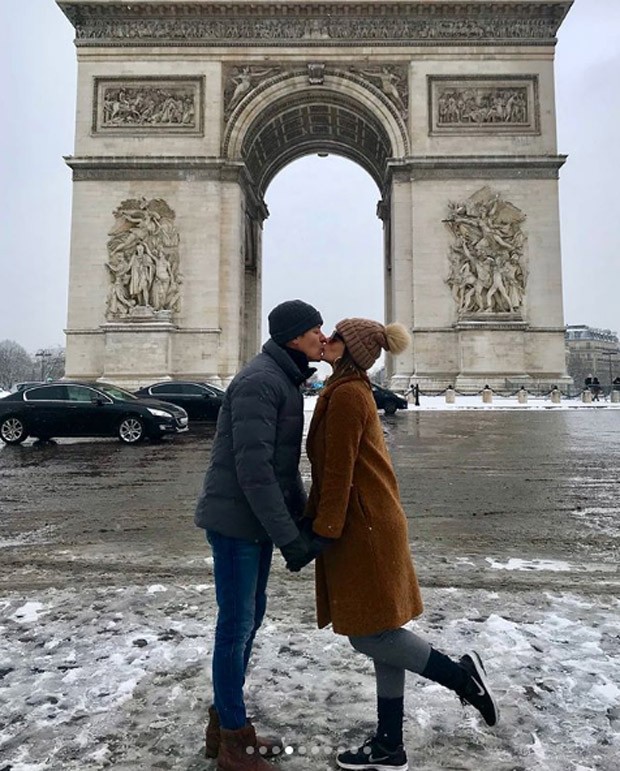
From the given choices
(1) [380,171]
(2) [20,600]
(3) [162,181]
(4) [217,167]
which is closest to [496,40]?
(1) [380,171]

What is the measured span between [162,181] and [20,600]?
913 inches

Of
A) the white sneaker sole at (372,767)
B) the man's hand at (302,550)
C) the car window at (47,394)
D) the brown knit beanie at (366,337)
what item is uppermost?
the car window at (47,394)

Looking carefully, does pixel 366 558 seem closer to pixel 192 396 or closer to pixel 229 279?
pixel 192 396

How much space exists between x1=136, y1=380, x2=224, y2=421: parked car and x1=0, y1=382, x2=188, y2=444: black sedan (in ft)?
14.3

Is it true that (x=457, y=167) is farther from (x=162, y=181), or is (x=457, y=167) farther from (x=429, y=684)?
(x=429, y=684)

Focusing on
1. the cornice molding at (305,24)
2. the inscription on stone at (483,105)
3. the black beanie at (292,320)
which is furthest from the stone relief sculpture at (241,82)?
the black beanie at (292,320)

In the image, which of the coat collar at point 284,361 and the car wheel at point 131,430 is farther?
the car wheel at point 131,430

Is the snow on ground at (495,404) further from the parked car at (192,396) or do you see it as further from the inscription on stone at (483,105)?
the inscription on stone at (483,105)

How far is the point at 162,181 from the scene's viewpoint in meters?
24.5

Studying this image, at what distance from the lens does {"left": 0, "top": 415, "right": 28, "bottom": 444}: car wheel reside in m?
12.3

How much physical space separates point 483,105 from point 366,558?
26222 mm

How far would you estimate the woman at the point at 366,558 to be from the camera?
6.86 ft

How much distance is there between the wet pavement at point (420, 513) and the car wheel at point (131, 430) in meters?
0.91

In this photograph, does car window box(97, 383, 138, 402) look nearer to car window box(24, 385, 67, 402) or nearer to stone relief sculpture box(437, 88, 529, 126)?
car window box(24, 385, 67, 402)
